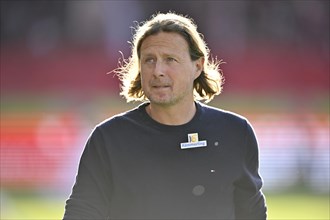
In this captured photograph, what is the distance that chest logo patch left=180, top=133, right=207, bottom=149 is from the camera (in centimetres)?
369

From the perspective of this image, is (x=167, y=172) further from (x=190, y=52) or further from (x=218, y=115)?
(x=190, y=52)

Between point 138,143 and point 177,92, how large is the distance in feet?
0.91

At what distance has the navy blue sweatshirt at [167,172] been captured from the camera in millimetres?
3576

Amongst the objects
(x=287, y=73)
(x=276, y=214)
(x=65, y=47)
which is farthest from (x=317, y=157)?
(x=65, y=47)

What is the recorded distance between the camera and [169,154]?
3674 millimetres

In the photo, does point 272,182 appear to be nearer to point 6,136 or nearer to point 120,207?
point 6,136

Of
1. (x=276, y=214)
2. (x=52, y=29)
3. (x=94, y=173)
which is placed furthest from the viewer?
(x=52, y=29)

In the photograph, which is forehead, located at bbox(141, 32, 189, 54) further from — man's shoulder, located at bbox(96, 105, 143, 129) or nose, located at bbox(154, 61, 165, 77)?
man's shoulder, located at bbox(96, 105, 143, 129)

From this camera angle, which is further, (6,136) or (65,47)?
(65,47)

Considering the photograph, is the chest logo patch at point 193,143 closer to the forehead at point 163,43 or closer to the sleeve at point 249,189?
the sleeve at point 249,189

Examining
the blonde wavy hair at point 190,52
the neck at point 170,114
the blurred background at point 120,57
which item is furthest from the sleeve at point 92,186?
the blurred background at point 120,57

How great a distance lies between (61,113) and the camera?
14461 mm

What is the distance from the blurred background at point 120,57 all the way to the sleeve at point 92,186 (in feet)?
32.5

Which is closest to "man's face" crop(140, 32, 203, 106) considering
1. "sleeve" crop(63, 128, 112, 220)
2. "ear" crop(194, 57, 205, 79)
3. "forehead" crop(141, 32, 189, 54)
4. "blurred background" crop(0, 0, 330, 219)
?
"forehead" crop(141, 32, 189, 54)
